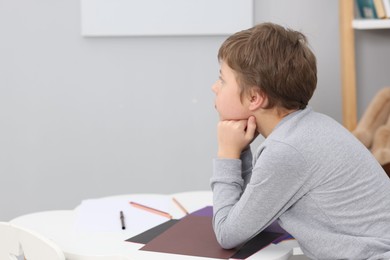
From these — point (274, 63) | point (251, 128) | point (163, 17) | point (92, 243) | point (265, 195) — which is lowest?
point (92, 243)

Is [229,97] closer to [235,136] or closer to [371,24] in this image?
[235,136]

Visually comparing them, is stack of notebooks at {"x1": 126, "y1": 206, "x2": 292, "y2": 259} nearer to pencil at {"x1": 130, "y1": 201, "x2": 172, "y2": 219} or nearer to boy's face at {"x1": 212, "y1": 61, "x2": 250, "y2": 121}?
pencil at {"x1": 130, "y1": 201, "x2": 172, "y2": 219}

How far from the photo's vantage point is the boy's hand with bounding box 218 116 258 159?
1.50 metres

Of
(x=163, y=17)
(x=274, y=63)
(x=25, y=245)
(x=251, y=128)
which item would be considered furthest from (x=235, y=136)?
(x=163, y=17)

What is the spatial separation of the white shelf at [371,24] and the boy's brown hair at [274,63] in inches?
51.8

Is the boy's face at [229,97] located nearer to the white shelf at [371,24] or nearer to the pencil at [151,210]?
the pencil at [151,210]

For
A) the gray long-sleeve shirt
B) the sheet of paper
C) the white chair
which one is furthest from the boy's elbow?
the white chair

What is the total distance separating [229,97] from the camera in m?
1.49

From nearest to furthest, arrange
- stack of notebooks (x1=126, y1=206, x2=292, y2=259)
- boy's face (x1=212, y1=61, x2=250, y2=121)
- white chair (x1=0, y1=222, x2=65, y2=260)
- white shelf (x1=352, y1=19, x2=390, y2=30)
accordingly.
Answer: white chair (x1=0, y1=222, x2=65, y2=260) → stack of notebooks (x1=126, y1=206, x2=292, y2=259) → boy's face (x1=212, y1=61, x2=250, y2=121) → white shelf (x1=352, y1=19, x2=390, y2=30)

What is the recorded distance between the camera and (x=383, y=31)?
9.78 feet

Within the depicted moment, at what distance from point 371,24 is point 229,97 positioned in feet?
4.57

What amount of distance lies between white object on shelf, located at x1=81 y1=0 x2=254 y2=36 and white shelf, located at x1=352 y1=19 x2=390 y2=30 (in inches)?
16.4

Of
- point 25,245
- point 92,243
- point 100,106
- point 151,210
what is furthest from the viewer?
point 100,106

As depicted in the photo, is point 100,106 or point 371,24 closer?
point 371,24
